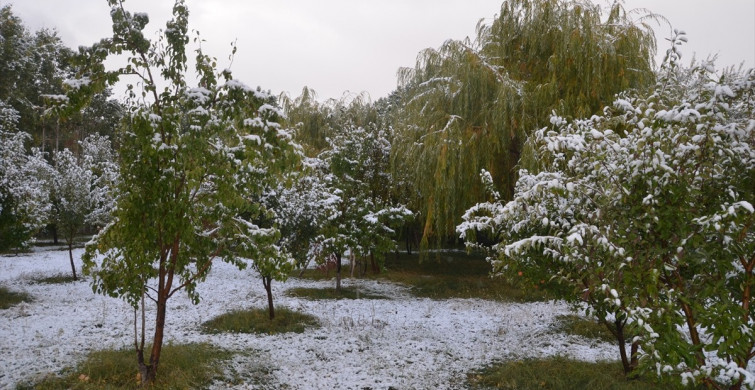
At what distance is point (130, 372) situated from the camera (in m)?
6.70

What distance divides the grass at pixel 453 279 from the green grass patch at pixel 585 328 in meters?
0.75

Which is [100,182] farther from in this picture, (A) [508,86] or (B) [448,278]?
(B) [448,278]

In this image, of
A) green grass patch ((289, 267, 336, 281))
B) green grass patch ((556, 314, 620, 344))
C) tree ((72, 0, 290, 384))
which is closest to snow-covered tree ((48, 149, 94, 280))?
green grass patch ((289, 267, 336, 281))

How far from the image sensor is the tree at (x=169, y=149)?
18.4 feet

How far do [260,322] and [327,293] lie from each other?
411cm

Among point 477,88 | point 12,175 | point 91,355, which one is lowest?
point 91,355

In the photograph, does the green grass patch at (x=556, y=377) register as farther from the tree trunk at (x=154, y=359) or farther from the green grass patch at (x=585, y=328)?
the tree trunk at (x=154, y=359)

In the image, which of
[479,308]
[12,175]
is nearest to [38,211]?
[12,175]

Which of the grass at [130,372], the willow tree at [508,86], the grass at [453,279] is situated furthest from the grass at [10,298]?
the willow tree at [508,86]

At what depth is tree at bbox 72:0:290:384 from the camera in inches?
221

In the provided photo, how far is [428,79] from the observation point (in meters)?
14.7

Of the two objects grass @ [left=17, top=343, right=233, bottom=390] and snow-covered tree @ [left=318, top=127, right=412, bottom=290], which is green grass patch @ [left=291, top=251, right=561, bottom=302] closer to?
snow-covered tree @ [left=318, top=127, right=412, bottom=290]

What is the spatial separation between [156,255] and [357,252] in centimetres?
809

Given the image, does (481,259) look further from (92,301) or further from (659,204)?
(659,204)
